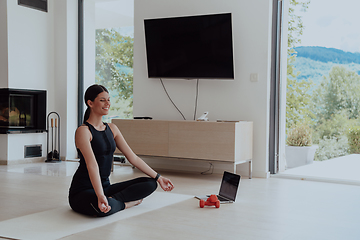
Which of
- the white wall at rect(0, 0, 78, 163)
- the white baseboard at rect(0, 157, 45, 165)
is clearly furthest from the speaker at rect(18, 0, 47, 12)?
the white baseboard at rect(0, 157, 45, 165)

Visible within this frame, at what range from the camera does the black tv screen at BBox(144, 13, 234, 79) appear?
17.0 ft

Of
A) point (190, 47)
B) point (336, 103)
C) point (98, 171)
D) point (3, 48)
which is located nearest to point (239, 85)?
point (190, 47)

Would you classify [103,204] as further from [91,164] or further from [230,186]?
[230,186]

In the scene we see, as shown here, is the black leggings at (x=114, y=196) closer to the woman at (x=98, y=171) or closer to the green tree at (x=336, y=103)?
the woman at (x=98, y=171)

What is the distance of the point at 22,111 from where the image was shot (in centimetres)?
637

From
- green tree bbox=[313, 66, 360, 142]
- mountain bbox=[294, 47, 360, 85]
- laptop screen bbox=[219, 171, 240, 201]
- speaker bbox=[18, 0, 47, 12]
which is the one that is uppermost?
speaker bbox=[18, 0, 47, 12]

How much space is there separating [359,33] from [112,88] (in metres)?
3.54

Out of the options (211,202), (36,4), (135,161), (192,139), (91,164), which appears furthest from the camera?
(36,4)

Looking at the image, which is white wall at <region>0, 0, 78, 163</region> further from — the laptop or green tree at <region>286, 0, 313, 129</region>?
the laptop

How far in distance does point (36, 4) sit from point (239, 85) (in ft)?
10.9

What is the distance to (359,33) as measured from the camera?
5145 millimetres

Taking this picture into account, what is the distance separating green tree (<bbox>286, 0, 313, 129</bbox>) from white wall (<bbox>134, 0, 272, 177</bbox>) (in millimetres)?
556

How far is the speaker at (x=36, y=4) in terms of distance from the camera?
6262 millimetres

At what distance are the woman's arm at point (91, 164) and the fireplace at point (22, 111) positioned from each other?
3.46 metres
